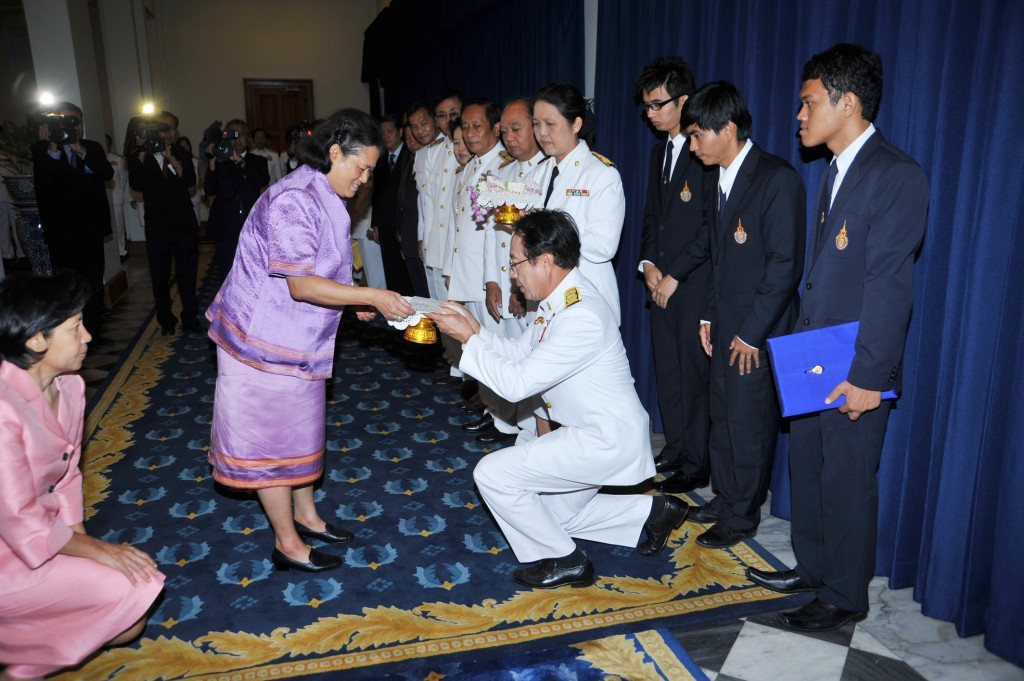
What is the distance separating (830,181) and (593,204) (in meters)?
1.09

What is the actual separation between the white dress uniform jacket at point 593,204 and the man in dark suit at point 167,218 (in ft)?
11.7

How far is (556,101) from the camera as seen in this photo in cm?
317

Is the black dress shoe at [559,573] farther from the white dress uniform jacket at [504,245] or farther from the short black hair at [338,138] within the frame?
the short black hair at [338,138]

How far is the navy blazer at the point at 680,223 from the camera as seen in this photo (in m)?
3.14

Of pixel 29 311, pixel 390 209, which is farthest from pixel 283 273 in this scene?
pixel 390 209

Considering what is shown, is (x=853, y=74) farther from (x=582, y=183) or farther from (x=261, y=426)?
(x=261, y=426)

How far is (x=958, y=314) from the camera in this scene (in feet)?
7.34

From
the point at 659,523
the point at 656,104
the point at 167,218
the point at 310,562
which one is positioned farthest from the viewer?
the point at 167,218

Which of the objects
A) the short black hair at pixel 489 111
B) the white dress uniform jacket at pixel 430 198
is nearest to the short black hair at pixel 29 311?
the short black hair at pixel 489 111

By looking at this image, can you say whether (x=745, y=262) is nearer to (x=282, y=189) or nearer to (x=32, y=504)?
(x=282, y=189)

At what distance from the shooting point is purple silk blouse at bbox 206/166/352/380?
2.29m

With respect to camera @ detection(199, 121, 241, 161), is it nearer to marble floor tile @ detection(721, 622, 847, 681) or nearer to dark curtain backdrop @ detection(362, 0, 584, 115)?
dark curtain backdrop @ detection(362, 0, 584, 115)

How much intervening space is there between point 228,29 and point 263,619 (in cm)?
1242

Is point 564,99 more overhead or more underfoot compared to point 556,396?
more overhead
